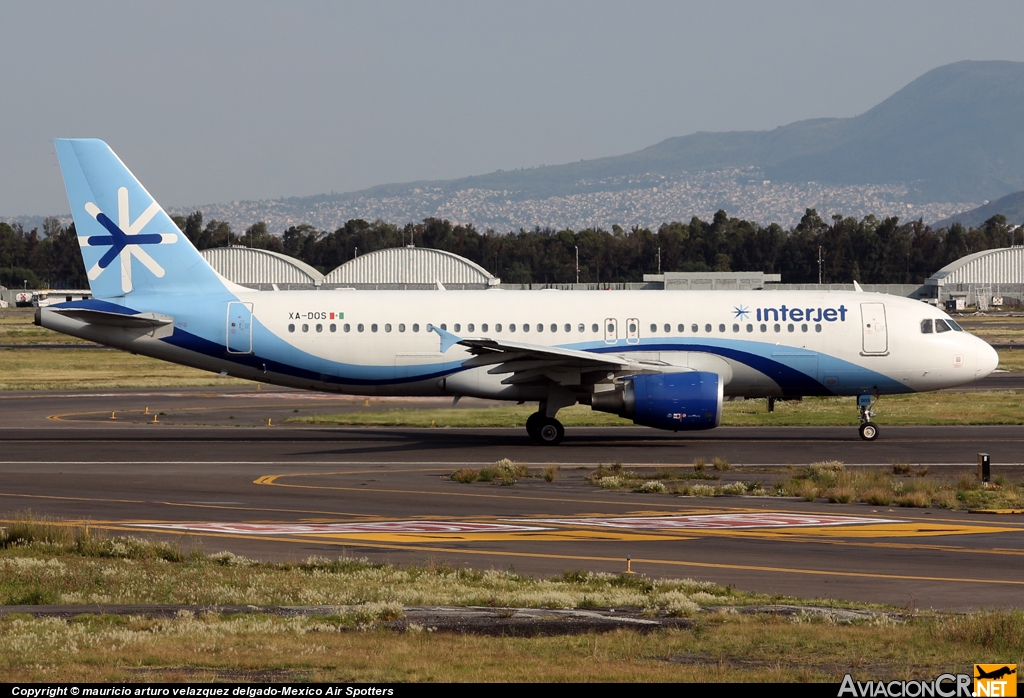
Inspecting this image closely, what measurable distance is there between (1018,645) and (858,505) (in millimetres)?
12388

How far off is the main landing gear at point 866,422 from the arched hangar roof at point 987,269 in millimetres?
131956

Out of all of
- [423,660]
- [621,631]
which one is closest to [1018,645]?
[621,631]

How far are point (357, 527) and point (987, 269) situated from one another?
155 meters

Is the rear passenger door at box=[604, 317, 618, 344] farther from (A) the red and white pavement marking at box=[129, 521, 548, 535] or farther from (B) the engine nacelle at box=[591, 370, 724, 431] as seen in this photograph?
(A) the red and white pavement marking at box=[129, 521, 548, 535]

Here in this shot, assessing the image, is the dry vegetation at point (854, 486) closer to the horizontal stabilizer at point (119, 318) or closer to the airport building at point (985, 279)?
the horizontal stabilizer at point (119, 318)

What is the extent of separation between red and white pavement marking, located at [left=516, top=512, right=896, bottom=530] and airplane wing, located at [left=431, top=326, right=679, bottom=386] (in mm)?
10067

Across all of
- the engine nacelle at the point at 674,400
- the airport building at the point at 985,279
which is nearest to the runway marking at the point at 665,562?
the engine nacelle at the point at 674,400

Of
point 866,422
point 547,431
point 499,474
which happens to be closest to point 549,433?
point 547,431

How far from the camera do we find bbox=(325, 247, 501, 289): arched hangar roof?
446 feet

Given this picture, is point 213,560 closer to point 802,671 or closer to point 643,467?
point 802,671

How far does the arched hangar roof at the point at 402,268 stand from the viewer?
446 ft

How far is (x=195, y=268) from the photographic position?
114 ft

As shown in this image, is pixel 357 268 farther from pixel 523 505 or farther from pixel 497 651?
pixel 497 651

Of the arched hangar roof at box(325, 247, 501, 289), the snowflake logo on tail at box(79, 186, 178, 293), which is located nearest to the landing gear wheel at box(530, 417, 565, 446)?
the snowflake logo on tail at box(79, 186, 178, 293)
